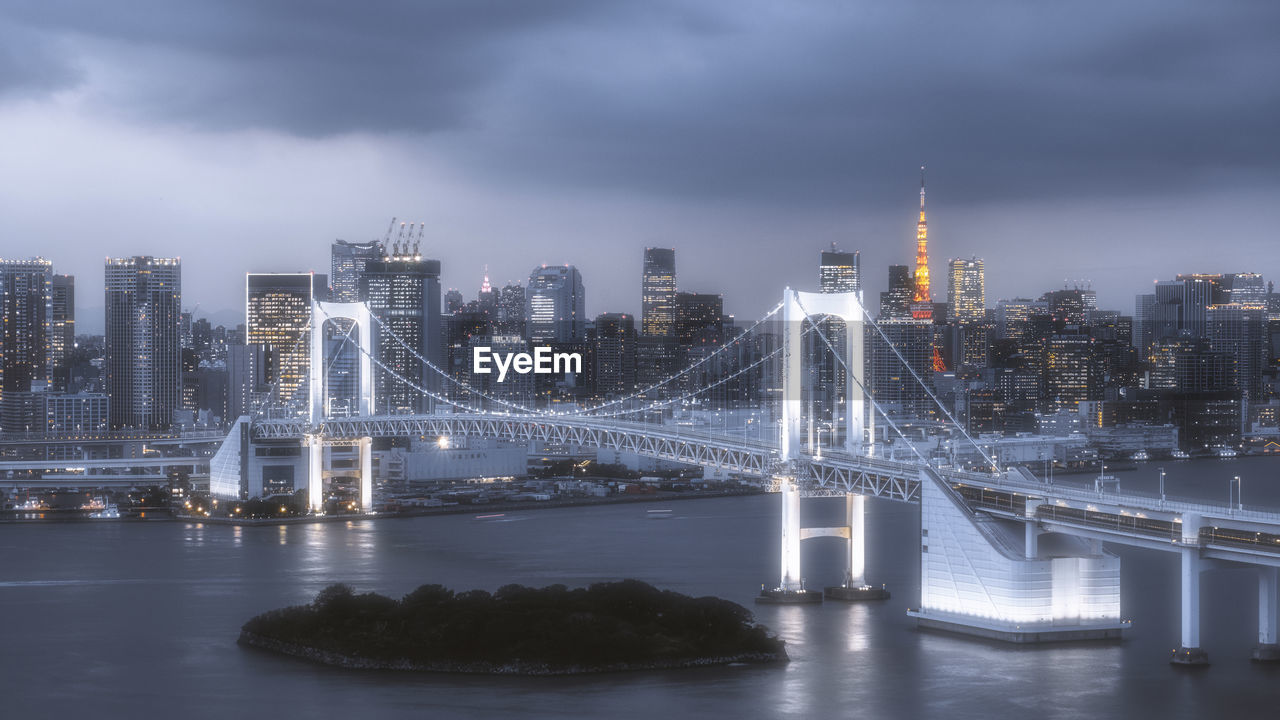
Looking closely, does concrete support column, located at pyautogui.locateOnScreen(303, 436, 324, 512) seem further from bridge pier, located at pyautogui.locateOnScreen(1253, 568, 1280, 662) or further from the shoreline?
bridge pier, located at pyautogui.locateOnScreen(1253, 568, 1280, 662)

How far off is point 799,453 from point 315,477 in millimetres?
14236

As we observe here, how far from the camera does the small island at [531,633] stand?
1502 centimetres

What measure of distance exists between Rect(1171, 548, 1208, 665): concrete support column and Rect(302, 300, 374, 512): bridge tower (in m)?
18.7

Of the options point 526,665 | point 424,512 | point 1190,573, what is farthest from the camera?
point 424,512

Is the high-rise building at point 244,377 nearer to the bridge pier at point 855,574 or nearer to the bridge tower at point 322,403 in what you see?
the bridge tower at point 322,403

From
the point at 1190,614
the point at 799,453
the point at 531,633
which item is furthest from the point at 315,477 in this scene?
the point at 1190,614

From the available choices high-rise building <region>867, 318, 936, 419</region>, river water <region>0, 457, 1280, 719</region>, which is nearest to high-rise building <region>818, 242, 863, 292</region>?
high-rise building <region>867, 318, 936, 419</region>

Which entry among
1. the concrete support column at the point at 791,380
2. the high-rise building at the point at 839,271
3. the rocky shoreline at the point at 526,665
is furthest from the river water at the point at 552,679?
the high-rise building at the point at 839,271

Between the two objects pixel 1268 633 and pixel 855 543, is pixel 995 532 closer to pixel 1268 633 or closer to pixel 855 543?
pixel 1268 633

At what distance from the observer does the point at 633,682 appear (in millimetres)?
14484

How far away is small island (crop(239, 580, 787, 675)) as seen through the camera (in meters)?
15.0

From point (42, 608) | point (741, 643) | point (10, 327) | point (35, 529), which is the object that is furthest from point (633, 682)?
point (10, 327)

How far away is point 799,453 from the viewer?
59.8 ft

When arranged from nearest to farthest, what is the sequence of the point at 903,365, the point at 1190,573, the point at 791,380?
the point at 1190,573, the point at 791,380, the point at 903,365
